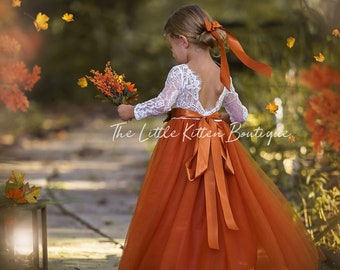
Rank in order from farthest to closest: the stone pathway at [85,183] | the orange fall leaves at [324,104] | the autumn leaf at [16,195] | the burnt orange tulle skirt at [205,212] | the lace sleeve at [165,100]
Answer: the stone pathway at [85,183] < the orange fall leaves at [324,104] < the autumn leaf at [16,195] < the lace sleeve at [165,100] < the burnt orange tulle skirt at [205,212]

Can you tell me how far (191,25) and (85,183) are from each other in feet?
18.9

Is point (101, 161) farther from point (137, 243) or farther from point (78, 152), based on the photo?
point (137, 243)

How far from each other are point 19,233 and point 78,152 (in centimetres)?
682

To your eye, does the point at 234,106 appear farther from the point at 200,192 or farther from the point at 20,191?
the point at 20,191

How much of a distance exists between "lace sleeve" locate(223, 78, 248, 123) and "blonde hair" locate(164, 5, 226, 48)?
317 mm

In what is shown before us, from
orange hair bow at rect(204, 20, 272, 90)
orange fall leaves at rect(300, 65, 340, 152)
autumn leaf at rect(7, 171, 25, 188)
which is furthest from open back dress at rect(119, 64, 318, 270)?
autumn leaf at rect(7, 171, 25, 188)

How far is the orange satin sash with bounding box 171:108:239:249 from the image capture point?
4.37 m

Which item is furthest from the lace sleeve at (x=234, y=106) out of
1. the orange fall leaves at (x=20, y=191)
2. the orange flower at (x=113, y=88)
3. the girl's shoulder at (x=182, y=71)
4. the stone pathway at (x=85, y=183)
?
the orange fall leaves at (x=20, y=191)

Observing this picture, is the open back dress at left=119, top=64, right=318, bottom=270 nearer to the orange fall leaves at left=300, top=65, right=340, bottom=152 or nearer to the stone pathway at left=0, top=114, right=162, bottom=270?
the orange fall leaves at left=300, top=65, right=340, bottom=152

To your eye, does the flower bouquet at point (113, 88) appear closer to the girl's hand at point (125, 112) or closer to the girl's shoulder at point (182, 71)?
the girl's hand at point (125, 112)

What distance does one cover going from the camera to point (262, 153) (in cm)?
727

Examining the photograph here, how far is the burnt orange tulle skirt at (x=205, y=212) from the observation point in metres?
4.36

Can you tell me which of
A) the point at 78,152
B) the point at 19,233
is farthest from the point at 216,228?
the point at 78,152

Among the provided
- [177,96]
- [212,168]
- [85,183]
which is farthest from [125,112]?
[85,183]
